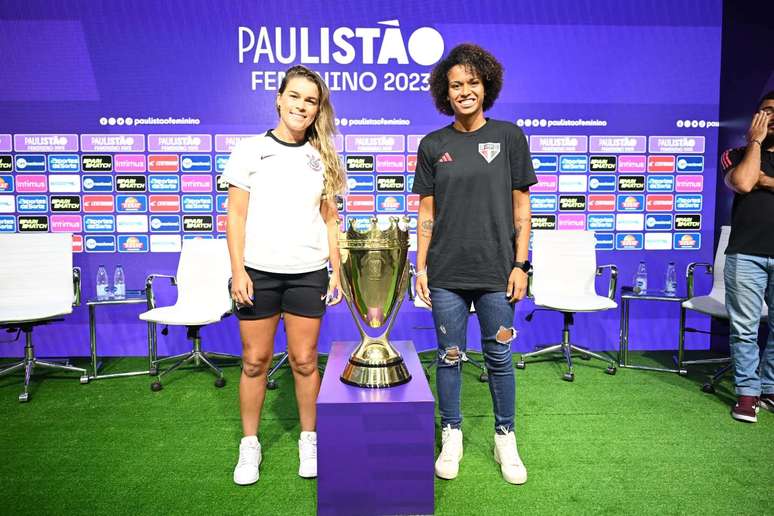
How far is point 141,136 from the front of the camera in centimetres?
407

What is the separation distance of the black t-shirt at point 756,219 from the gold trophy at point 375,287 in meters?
1.89

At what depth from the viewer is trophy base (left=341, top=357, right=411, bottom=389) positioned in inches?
76.8

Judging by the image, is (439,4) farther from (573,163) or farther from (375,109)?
(573,163)

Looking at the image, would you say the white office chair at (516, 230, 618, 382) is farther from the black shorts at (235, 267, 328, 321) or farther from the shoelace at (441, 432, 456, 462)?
the black shorts at (235, 267, 328, 321)

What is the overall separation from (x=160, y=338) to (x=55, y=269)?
2.94 feet

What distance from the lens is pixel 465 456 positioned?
2354 millimetres

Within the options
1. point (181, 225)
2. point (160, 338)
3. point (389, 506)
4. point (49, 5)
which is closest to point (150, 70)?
point (49, 5)

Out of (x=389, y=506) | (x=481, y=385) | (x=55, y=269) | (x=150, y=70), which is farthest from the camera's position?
(x=150, y=70)

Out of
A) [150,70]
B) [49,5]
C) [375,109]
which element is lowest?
[375,109]

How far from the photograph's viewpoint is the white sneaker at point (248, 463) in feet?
6.92

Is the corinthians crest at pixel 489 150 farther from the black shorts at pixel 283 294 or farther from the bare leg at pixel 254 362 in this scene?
the bare leg at pixel 254 362

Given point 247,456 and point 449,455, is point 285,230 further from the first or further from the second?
point 449,455

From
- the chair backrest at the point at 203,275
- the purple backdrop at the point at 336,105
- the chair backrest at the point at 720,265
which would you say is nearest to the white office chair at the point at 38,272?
the purple backdrop at the point at 336,105

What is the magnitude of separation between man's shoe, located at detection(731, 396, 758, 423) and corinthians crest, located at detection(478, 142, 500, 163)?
2.03 metres
